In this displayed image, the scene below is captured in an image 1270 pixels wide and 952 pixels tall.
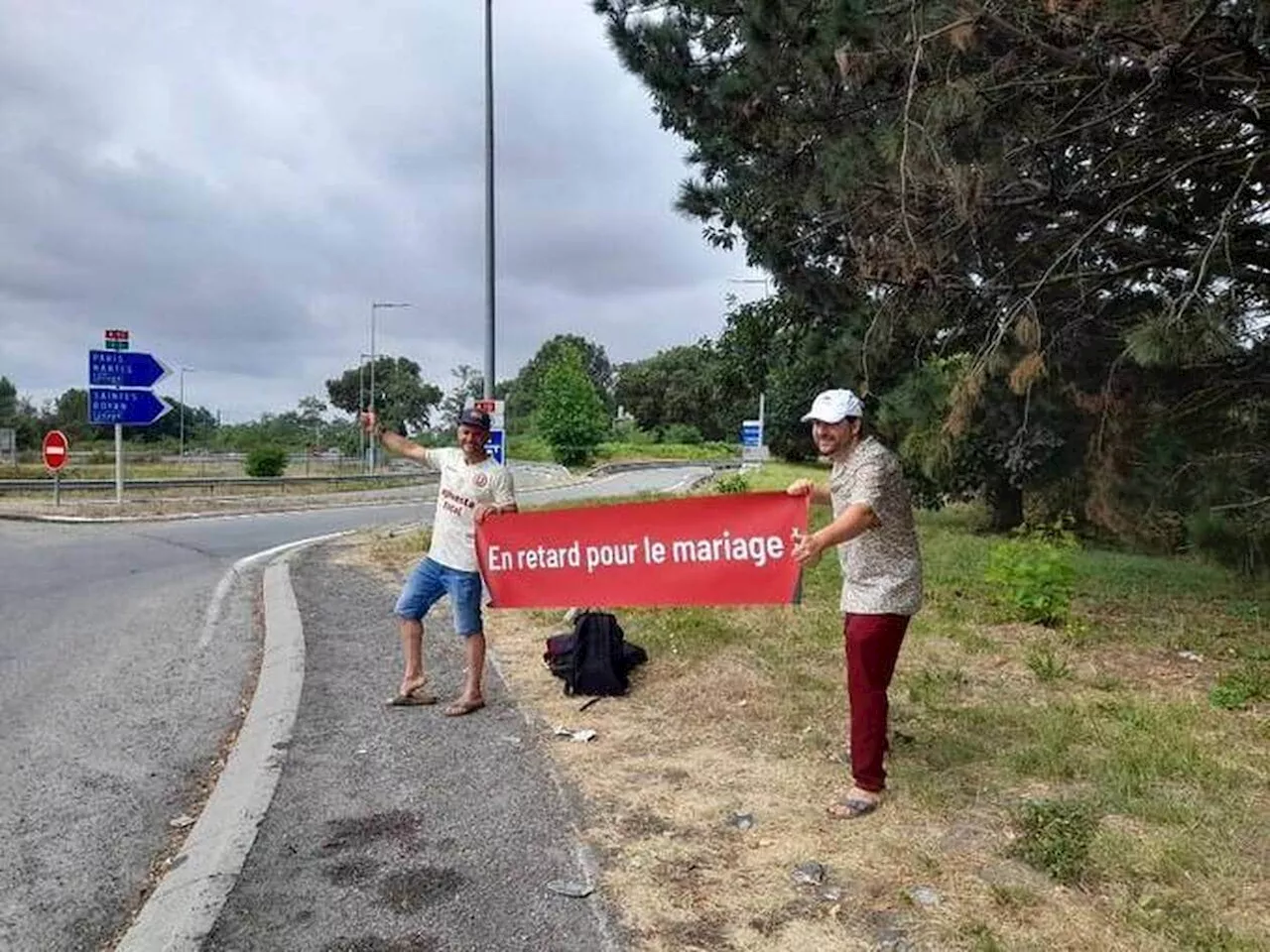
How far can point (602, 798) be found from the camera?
4.46 meters

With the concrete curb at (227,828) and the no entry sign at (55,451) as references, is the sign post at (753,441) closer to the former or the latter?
the no entry sign at (55,451)

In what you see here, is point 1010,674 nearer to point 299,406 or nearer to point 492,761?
point 492,761

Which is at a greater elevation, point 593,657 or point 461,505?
point 461,505

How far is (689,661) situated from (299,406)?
9657cm

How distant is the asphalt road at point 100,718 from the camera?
3803 mm

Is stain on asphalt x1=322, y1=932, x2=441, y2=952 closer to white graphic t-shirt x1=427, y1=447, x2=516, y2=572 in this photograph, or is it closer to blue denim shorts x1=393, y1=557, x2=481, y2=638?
blue denim shorts x1=393, y1=557, x2=481, y2=638

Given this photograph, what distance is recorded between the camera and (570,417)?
2972 inches

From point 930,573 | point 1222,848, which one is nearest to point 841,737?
point 1222,848

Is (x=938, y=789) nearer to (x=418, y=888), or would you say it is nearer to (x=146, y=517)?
(x=418, y=888)

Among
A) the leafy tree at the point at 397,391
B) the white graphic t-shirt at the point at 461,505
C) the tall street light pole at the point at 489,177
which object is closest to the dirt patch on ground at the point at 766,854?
the white graphic t-shirt at the point at 461,505

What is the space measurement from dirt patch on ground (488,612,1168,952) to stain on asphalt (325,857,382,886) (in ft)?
2.68

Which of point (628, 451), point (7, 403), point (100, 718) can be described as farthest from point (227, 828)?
point (7, 403)

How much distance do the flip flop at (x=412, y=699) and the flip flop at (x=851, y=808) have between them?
2.62 m

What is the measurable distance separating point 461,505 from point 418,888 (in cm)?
267
